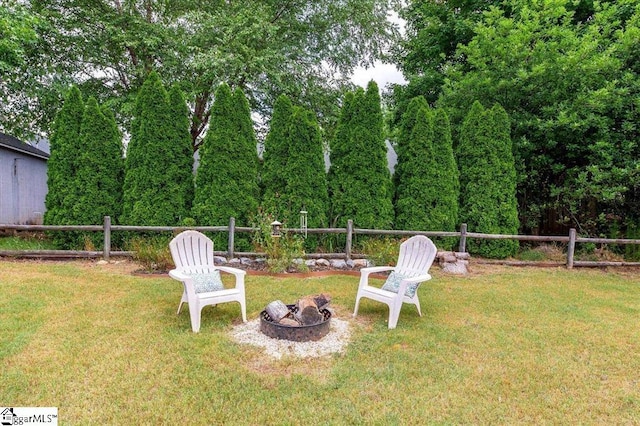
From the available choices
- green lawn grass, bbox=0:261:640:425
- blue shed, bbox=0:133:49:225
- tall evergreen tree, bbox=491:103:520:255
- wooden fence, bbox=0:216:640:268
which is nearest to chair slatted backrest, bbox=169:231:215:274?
green lawn grass, bbox=0:261:640:425

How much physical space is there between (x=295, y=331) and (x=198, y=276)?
128cm

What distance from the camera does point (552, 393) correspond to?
249cm

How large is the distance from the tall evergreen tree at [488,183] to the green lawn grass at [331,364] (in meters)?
2.46

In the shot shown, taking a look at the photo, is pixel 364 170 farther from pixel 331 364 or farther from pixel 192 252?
pixel 331 364

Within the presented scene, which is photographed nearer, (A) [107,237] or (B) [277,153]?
(A) [107,237]

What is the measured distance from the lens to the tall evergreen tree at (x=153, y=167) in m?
6.67

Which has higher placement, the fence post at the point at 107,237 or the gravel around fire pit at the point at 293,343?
the fence post at the point at 107,237

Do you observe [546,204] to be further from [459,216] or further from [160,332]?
[160,332]

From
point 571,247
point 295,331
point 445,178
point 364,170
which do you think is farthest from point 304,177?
point 571,247

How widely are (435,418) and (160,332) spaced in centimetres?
245

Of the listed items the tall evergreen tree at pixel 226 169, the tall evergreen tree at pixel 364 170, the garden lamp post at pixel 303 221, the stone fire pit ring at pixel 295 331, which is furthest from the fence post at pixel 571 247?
the tall evergreen tree at pixel 226 169

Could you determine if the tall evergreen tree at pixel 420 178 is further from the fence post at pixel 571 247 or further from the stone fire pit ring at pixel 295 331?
the stone fire pit ring at pixel 295 331

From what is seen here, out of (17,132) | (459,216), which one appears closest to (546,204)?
→ (459,216)

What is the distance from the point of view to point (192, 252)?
13.4ft
